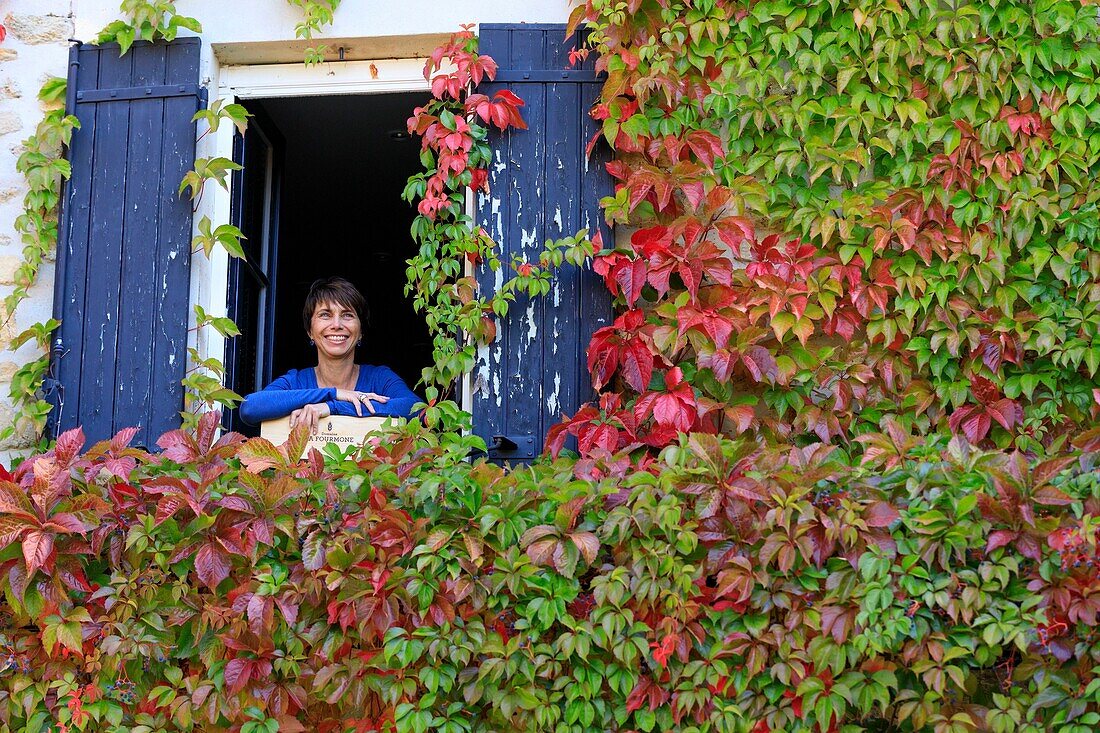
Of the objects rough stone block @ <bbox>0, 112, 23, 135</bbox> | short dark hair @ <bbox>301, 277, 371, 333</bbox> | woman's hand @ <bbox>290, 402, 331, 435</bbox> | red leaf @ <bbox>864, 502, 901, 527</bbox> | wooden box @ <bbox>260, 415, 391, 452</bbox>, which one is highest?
rough stone block @ <bbox>0, 112, 23, 135</bbox>

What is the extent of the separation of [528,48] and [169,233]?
1.33 m

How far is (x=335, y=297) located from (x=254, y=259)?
0.34 meters

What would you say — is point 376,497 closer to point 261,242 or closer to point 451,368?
point 451,368

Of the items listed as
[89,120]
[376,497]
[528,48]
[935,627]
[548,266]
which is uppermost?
[528,48]

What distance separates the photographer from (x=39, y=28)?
443 cm

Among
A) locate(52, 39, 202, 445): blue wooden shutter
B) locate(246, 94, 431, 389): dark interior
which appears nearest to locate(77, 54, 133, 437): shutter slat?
locate(52, 39, 202, 445): blue wooden shutter

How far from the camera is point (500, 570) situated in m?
3.19

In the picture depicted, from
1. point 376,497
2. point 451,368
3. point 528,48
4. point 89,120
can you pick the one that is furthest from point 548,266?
point 89,120

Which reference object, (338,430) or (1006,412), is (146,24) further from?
(1006,412)

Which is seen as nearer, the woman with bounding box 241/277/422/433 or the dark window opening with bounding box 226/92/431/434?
the woman with bounding box 241/277/422/433

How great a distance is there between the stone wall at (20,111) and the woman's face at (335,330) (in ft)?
2.98

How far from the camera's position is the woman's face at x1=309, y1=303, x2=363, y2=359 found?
181 inches

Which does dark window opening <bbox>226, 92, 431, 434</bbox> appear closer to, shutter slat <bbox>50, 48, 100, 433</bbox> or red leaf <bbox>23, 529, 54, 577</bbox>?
shutter slat <bbox>50, 48, 100, 433</bbox>

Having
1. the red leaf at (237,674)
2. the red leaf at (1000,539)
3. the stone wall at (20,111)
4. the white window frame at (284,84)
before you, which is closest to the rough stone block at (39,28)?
the stone wall at (20,111)
